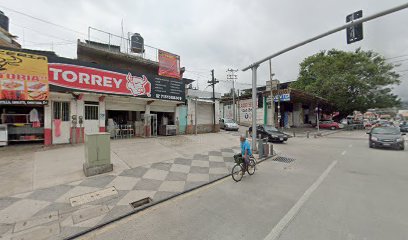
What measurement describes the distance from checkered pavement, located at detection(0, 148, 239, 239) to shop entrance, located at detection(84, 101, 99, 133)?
6.90 m

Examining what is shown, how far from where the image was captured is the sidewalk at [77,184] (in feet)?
12.8

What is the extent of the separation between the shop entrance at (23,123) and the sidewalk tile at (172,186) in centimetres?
1001

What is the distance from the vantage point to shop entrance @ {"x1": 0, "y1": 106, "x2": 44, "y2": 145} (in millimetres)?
10500

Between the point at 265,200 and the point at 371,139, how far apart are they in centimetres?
1335

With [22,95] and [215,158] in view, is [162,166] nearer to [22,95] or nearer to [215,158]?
[215,158]

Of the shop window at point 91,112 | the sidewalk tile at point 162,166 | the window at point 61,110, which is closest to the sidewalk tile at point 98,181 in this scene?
the sidewalk tile at point 162,166

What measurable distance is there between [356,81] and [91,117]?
34.9m

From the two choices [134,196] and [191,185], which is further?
[191,185]

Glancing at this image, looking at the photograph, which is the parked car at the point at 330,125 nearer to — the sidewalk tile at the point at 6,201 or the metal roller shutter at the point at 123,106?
the metal roller shutter at the point at 123,106

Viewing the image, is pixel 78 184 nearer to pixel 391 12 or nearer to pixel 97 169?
pixel 97 169

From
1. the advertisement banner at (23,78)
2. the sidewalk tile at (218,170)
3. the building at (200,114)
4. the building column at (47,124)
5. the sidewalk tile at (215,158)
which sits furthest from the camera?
the building at (200,114)

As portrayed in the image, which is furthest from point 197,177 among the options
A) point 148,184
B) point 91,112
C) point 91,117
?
point 91,112

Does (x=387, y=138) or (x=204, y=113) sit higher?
(x=204, y=113)

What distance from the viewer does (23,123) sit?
10.8 meters
